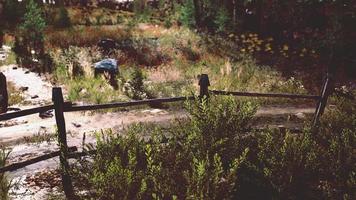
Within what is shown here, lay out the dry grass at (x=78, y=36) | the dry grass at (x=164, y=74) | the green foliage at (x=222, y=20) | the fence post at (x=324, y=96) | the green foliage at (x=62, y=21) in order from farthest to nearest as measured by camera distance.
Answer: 1. the green foliage at (x=62, y=21)
2. the green foliage at (x=222, y=20)
3. the dry grass at (x=78, y=36)
4. the dry grass at (x=164, y=74)
5. the fence post at (x=324, y=96)

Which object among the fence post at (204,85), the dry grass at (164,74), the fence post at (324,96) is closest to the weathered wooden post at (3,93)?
the fence post at (204,85)

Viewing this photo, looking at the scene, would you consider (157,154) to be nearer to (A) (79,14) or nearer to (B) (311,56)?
(B) (311,56)

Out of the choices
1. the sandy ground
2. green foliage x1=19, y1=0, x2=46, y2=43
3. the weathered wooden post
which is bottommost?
the sandy ground

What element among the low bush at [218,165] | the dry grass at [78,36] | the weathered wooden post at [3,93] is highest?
the dry grass at [78,36]

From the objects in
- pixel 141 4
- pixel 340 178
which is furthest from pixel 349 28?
pixel 141 4

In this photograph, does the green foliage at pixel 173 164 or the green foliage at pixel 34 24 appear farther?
the green foliage at pixel 34 24

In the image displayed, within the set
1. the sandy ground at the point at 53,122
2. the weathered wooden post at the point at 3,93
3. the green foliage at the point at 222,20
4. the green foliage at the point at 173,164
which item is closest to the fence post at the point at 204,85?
the green foliage at the point at 173,164

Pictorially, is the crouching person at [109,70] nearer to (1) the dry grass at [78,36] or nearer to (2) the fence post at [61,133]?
(1) the dry grass at [78,36]

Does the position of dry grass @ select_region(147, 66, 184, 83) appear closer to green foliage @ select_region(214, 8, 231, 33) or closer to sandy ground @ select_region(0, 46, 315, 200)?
sandy ground @ select_region(0, 46, 315, 200)

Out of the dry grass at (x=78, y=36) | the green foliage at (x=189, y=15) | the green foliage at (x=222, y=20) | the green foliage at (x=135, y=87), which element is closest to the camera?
the green foliage at (x=135, y=87)

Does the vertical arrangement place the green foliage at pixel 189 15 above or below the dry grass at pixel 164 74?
above

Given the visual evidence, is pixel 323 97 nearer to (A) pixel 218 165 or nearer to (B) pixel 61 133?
(A) pixel 218 165

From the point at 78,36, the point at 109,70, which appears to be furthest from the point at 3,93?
the point at 78,36

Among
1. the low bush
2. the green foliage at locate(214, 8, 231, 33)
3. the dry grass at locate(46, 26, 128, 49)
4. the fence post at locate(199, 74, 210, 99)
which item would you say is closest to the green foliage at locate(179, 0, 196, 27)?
the green foliage at locate(214, 8, 231, 33)
